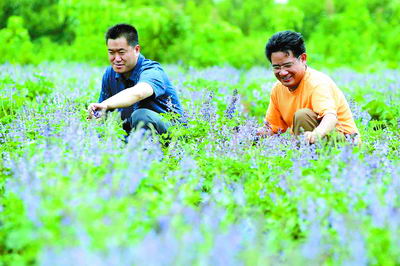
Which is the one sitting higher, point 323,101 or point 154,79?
point 154,79

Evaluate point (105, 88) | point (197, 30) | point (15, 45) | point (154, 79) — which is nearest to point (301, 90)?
point (154, 79)

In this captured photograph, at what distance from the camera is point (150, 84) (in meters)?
4.36

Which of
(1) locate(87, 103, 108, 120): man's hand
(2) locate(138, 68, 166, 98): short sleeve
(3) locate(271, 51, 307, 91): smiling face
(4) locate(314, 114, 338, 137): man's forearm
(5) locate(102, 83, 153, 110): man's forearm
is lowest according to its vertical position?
(4) locate(314, 114, 338, 137): man's forearm

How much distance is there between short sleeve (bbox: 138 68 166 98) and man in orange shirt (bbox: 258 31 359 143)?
926 mm

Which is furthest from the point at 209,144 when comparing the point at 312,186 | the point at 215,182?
the point at 312,186

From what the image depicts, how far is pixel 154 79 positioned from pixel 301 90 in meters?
1.25

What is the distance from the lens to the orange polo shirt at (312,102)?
419cm

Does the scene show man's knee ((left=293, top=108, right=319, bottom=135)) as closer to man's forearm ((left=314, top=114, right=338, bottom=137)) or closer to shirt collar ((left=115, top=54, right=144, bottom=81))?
man's forearm ((left=314, top=114, right=338, bottom=137))

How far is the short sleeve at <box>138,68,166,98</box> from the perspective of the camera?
4.38 meters

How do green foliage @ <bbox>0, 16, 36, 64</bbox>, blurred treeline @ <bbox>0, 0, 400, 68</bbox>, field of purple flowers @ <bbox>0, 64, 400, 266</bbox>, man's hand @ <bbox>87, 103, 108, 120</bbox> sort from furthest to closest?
blurred treeline @ <bbox>0, 0, 400, 68</bbox>
green foliage @ <bbox>0, 16, 36, 64</bbox>
man's hand @ <bbox>87, 103, 108, 120</bbox>
field of purple flowers @ <bbox>0, 64, 400, 266</bbox>

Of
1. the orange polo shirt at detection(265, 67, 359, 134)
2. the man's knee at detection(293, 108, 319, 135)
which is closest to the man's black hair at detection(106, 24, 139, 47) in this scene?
the orange polo shirt at detection(265, 67, 359, 134)

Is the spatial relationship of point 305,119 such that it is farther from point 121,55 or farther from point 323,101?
point 121,55

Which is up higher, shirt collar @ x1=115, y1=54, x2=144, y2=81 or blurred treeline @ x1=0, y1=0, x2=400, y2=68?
blurred treeline @ x1=0, y1=0, x2=400, y2=68

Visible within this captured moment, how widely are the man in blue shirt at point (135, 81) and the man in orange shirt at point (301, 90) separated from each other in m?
0.92
